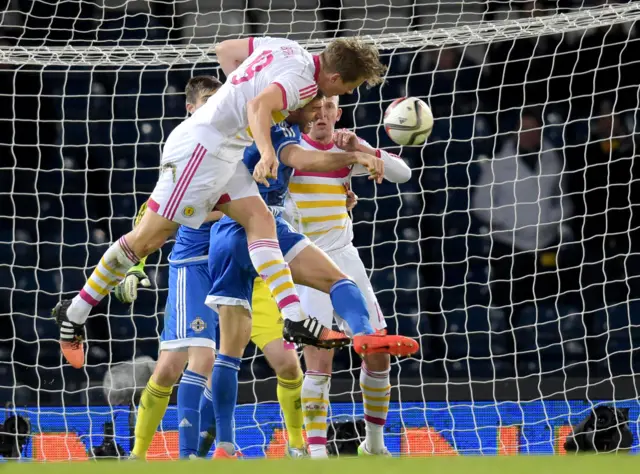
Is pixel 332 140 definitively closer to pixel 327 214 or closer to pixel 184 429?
pixel 327 214

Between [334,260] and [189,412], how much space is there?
1.01 m

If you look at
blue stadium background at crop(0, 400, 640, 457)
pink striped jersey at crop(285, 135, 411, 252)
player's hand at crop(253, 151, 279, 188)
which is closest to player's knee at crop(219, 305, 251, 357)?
pink striped jersey at crop(285, 135, 411, 252)

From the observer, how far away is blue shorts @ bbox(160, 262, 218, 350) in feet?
15.5

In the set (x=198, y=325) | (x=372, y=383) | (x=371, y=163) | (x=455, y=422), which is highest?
(x=371, y=163)

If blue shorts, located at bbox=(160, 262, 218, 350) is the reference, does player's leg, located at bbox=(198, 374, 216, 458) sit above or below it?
below

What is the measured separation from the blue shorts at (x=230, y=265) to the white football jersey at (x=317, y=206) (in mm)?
695

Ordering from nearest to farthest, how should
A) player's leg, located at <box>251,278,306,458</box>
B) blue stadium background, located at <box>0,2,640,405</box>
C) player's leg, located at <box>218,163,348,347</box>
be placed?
player's leg, located at <box>218,163,348,347</box>, player's leg, located at <box>251,278,306,458</box>, blue stadium background, located at <box>0,2,640,405</box>

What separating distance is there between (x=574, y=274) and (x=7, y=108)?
15.5ft

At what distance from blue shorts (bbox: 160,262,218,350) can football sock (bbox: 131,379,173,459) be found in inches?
7.6

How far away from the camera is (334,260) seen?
505 cm

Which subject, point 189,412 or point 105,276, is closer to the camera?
point 105,276

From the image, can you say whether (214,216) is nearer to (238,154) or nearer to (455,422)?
(238,154)

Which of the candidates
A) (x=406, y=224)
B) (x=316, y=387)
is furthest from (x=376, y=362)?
(x=406, y=224)

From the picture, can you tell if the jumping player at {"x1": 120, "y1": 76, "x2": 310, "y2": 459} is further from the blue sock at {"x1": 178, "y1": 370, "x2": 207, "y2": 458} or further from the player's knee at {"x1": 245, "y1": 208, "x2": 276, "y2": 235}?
the player's knee at {"x1": 245, "y1": 208, "x2": 276, "y2": 235}
